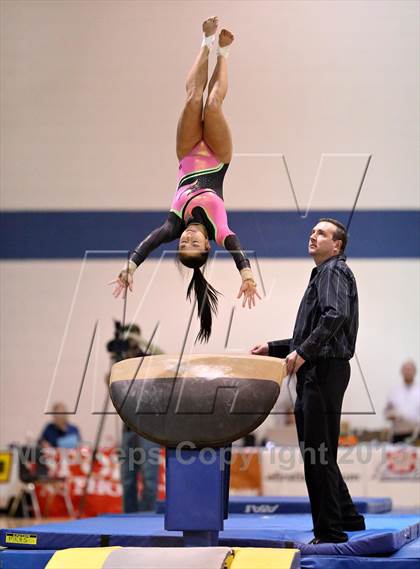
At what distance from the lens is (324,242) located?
3795 millimetres

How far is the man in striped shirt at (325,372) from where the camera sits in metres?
3.49

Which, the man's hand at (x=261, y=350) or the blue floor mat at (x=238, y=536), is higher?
the man's hand at (x=261, y=350)

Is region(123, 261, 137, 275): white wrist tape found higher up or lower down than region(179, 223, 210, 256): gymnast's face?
lower down

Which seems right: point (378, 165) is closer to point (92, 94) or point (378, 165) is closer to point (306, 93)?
point (306, 93)

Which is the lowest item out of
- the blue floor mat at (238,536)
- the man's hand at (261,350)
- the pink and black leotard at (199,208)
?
the blue floor mat at (238,536)

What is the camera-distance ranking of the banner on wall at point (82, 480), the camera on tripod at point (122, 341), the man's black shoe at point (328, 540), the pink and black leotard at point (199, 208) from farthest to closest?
the banner on wall at point (82, 480), the camera on tripod at point (122, 341), the pink and black leotard at point (199, 208), the man's black shoe at point (328, 540)

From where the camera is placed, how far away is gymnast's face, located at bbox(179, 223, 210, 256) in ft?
12.4

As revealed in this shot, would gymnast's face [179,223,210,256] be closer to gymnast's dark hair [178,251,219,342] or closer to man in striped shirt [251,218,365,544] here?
gymnast's dark hair [178,251,219,342]

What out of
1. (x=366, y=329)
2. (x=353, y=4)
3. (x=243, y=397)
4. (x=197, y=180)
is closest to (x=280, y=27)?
(x=353, y=4)

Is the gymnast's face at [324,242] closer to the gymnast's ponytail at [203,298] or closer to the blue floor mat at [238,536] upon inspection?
the gymnast's ponytail at [203,298]

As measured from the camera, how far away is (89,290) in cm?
→ 784

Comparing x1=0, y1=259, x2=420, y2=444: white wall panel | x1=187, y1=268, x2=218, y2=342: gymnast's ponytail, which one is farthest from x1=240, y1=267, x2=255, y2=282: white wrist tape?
x1=0, y1=259, x2=420, y2=444: white wall panel

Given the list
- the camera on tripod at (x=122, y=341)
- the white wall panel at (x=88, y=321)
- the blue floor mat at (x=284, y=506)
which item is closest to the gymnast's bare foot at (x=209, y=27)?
the camera on tripod at (x=122, y=341)

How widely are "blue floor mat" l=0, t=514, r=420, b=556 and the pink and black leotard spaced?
3.95 feet
